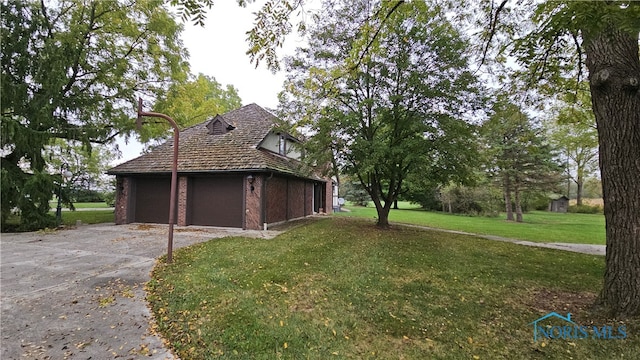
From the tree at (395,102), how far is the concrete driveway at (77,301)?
6.40 meters

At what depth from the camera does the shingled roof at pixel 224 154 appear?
12.0 m

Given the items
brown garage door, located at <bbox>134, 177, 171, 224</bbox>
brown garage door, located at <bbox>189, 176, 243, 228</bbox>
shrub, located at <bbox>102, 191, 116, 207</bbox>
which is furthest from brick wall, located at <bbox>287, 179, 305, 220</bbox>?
shrub, located at <bbox>102, 191, 116, 207</bbox>

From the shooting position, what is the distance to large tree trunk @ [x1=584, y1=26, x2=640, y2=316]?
3539 mm

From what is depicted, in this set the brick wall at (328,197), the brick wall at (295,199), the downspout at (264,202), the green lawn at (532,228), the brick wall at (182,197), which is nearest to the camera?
the downspout at (264,202)

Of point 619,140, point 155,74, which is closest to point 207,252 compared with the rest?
point 619,140

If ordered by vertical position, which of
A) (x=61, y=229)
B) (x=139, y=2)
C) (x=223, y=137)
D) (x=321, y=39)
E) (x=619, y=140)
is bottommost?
(x=61, y=229)

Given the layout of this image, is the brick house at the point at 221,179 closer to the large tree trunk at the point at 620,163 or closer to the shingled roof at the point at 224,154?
the shingled roof at the point at 224,154

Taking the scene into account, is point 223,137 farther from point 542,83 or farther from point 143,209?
point 542,83

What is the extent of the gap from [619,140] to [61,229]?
17342mm

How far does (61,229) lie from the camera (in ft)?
38.1

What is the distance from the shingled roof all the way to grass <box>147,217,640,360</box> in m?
5.11

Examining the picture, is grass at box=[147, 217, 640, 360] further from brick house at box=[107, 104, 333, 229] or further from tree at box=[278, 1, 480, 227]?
brick house at box=[107, 104, 333, 229]

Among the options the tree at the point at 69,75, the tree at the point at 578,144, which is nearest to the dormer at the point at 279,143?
the tree at the point at 69,75

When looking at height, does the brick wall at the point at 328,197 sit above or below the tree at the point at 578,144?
below
